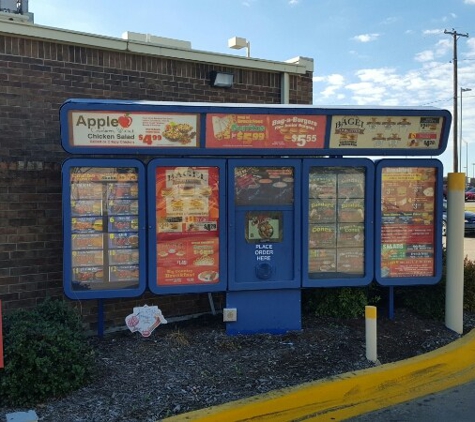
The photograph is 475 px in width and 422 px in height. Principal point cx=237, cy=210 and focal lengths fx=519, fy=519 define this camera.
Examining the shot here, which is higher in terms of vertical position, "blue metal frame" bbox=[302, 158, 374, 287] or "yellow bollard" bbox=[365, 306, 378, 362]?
"blue metal frame" bbox=[302, 158, 374, 287]

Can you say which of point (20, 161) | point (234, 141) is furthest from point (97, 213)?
point (234, 141)

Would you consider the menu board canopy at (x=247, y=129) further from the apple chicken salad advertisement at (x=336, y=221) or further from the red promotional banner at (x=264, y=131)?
the apple chicken salad advertisement at (x=336, y=221)

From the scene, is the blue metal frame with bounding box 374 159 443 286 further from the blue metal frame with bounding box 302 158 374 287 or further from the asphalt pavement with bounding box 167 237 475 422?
the asphalt pavement with bounding box 167 237 475 422

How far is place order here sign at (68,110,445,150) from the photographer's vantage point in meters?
5.37

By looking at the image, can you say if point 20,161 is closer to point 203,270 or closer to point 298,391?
point 203,270

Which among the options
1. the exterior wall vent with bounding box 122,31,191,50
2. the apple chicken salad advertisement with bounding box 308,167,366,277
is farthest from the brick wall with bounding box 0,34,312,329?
the apple chicken salad advertisement with bounding box 308,167,366,277

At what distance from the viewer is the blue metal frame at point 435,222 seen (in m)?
6.14

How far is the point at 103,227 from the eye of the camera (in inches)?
219

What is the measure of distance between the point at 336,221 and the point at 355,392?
2.12 meters

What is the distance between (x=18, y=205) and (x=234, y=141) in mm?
2581

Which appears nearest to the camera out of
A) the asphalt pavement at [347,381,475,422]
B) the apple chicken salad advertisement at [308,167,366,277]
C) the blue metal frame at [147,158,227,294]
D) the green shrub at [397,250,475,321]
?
the asphalt pavement at [347,381,475,422]

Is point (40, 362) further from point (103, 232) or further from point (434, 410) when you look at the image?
point (434, 410)

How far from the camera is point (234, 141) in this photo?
224 inches

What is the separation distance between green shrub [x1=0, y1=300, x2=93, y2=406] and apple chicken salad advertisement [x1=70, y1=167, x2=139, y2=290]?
0.85 metres
